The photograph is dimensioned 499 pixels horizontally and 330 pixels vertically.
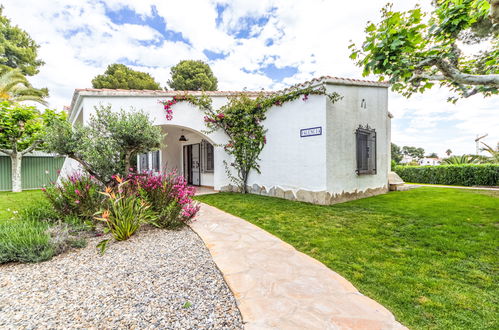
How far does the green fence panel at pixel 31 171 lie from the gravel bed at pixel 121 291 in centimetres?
1021

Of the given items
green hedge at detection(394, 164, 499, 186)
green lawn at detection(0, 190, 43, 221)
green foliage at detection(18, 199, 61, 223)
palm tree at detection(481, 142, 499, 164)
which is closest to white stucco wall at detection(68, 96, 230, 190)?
green lawn at detection(0, 190, 43, 221)

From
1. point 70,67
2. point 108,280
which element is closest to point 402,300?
point 108,280

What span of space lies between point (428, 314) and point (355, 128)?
5795 millimetres

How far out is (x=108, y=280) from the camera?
91.7 inches

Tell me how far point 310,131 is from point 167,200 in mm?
4255

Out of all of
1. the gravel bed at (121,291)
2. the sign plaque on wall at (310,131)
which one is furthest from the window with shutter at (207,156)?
the gravel bed at (121,291)

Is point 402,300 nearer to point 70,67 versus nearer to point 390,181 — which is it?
point 390,181

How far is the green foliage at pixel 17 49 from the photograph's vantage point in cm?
1571

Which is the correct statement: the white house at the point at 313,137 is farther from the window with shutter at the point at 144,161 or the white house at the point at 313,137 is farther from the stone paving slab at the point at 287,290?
the window with shutter at the point at 144,161

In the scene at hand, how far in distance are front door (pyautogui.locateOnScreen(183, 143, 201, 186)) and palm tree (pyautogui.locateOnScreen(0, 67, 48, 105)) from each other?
10.2 meters

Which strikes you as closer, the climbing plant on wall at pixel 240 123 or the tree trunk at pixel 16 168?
Answer: the climbing plant on wall at pixel 240 123

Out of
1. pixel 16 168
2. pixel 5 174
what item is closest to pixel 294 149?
pixel 16 168

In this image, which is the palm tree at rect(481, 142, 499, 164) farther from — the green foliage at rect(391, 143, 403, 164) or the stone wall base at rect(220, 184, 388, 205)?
the green foliage at rect(391, 143, 403, 164)

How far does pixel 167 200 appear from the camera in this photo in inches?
165
